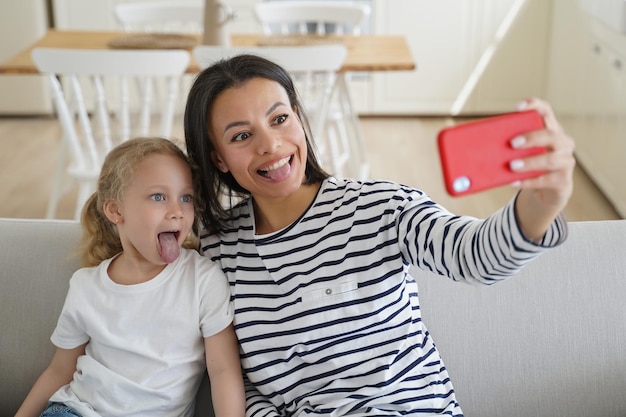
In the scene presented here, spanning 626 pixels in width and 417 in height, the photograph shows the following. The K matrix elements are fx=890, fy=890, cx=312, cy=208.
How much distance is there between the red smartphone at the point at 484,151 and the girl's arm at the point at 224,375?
0.55 meters

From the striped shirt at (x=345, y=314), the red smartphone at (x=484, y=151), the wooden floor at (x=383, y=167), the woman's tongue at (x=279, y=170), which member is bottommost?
the wooden floor at (x=383, y=167)

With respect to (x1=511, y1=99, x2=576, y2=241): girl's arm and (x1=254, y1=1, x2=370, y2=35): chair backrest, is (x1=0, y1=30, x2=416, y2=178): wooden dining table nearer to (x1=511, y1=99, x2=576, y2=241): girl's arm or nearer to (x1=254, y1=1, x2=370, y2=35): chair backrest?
(x1=254, y1=1, x2=370, y2=35): chair backrest

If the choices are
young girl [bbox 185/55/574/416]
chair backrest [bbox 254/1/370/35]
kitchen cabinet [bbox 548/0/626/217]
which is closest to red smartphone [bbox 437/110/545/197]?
young girl [bbox 185/55/574/416]

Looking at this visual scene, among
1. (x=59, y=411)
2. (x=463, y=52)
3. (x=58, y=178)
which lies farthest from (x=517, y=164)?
(x=463, y=52)

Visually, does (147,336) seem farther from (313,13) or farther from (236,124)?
(313,13)

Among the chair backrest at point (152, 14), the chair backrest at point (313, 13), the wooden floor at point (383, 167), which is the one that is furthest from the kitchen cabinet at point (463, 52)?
the chair backrest at point (152, 14)

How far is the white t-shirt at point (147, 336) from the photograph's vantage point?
1.42m

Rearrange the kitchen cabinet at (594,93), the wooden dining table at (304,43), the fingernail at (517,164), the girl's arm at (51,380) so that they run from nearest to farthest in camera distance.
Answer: the fingernail at (517,164), the girl's arm at (51,380), the wooden dining table at (304,43), the kitchen cabinet at (594,93)

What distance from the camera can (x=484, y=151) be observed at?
1.01 meters

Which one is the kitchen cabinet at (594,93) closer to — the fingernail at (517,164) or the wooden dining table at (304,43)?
the wooden dining table at (304,43)

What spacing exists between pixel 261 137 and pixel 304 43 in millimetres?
1951

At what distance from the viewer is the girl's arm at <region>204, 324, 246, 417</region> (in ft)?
4.64

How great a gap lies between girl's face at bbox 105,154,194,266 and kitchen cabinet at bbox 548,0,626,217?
2.53 metres

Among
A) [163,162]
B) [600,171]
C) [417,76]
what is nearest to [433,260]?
[163,162]
